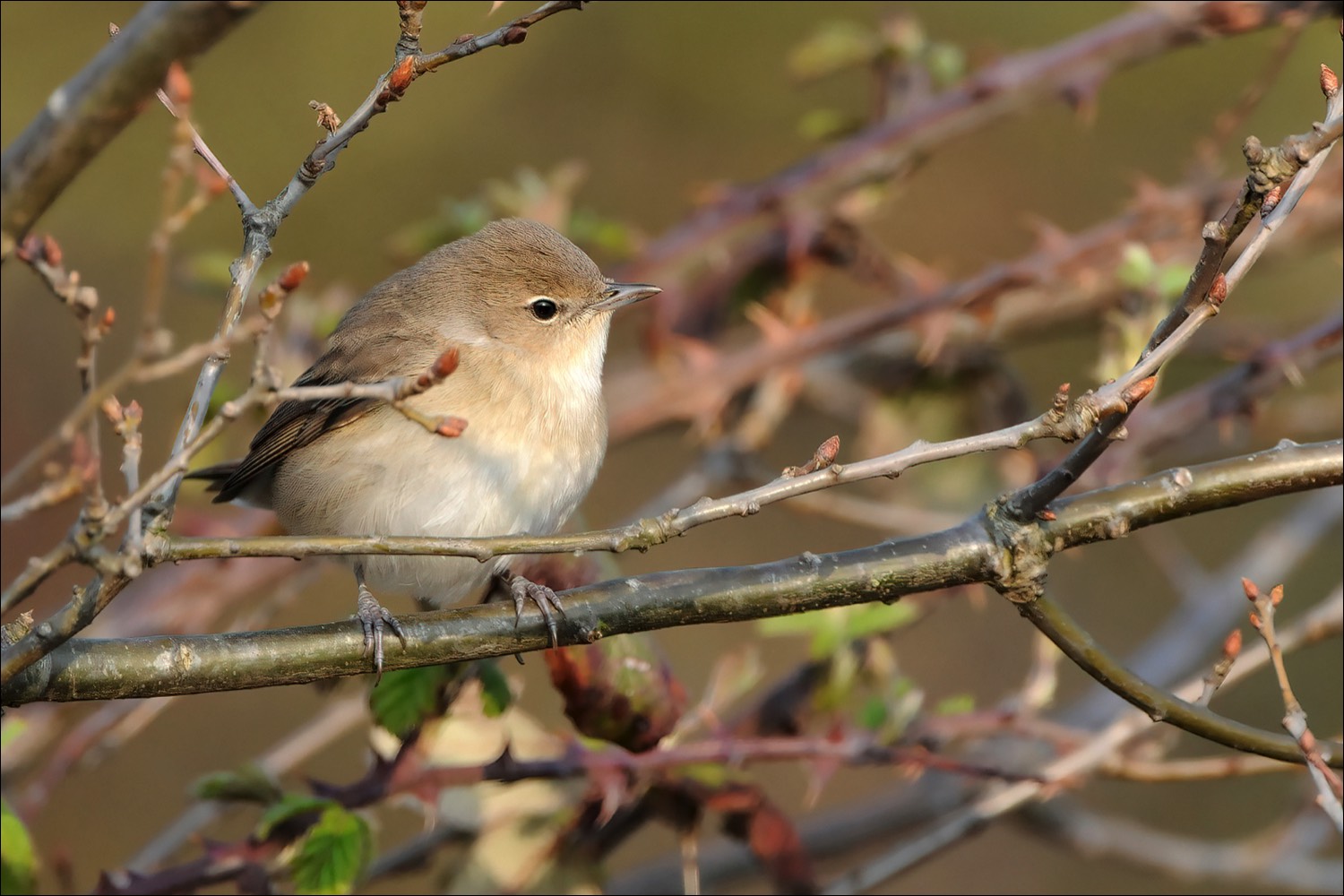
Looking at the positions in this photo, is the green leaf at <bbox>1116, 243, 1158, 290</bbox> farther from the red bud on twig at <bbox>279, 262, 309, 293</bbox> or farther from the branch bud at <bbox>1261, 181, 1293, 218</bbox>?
the red bud on twig at <bbox>279, 262, 309, 293</bbox>

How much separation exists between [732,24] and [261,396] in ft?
20.0

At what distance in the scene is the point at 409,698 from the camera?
3.32 metres

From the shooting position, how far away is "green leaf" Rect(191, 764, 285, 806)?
3.19m

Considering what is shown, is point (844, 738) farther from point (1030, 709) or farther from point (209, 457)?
point (209, 457)

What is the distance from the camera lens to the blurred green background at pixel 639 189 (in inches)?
262

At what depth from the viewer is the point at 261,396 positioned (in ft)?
6.28

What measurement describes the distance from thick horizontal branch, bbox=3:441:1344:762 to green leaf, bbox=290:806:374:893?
0.71 metres

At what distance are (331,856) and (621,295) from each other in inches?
83.4

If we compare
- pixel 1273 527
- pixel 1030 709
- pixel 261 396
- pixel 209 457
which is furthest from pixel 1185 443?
pixel 261 396

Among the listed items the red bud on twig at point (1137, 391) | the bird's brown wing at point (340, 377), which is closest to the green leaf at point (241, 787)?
the bird's brown wing at point (340, 377)

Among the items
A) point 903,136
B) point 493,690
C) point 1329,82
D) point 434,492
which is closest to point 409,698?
point 493,690

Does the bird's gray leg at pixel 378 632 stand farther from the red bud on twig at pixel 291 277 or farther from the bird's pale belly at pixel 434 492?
the bird's pale belly at pixel 434 492

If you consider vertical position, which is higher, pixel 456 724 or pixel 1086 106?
pixel 1086 106

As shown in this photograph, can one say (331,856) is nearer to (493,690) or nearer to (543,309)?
(493,690)
